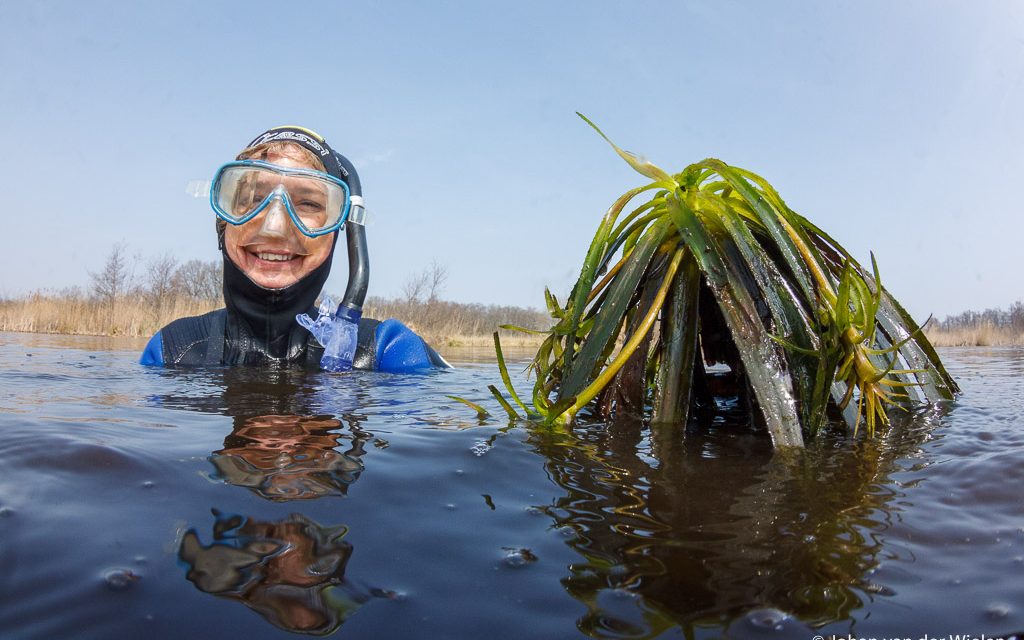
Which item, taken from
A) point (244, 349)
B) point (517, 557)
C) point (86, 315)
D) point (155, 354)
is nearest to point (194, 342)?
point (155, 354)

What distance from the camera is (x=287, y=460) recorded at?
1.33 meters

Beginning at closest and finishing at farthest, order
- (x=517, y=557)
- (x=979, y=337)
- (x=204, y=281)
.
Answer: (x=517, y=557), (x=979, y=337), (x=204, y=281)

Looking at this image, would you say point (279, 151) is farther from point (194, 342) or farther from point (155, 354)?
point (155, 354)

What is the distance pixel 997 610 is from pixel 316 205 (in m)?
4.15

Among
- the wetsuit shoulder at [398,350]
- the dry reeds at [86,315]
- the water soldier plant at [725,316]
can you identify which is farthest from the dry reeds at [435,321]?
the water soldier plant at [725,316]

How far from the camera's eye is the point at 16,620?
699mm

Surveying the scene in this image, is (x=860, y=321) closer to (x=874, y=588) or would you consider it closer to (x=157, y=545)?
(x=874, y=588)

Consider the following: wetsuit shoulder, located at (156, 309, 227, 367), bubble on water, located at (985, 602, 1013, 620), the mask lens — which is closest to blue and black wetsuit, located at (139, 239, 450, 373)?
wetsuit shoulder, located at (156, 309, 227, 367)

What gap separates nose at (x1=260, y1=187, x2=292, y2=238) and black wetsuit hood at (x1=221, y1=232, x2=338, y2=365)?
0.31 m

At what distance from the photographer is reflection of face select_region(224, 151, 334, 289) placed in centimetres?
381

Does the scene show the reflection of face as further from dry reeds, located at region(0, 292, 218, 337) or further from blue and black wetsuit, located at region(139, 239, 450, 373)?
dry reeds, located at region(0, 292, 218, 337)

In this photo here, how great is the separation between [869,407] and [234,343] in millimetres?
3865

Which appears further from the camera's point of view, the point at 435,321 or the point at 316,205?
the point at 435,321

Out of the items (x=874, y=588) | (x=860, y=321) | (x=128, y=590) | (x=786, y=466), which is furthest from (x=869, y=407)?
(x=128, y=590)
